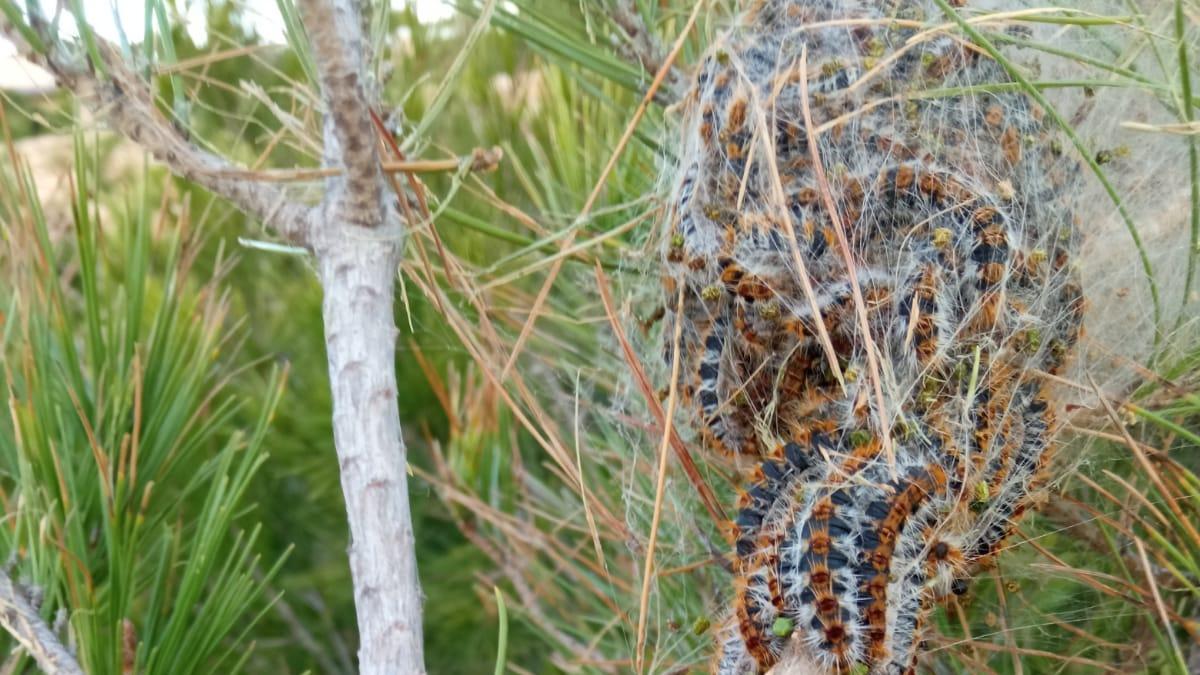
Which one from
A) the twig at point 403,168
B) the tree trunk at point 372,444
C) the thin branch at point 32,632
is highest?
the twig at point 403,168

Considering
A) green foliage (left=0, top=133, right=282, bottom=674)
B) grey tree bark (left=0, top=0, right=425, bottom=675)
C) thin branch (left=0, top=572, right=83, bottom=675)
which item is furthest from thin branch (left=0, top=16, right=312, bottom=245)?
thin branch (left=0, top=572, right=83, bottom=675)

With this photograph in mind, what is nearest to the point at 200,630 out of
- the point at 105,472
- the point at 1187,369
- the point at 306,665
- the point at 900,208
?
the point at 105,472

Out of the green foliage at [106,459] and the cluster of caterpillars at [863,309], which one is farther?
the green foliage at [106,459]

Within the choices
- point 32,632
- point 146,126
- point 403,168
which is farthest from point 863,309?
point 32,632

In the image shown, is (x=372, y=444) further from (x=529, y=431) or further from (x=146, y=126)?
(x=529, y=431)

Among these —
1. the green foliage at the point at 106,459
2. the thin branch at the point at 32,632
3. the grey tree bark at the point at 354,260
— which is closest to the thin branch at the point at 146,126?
the grey tree bark at the point at 354,260

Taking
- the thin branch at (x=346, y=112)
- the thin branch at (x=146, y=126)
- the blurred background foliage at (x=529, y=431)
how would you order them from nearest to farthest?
1. the thin branch at (x=346, y=112)
2. the thin branch at (x=146, y=126)
3. the blurred background foliage at (x=529, y=431)

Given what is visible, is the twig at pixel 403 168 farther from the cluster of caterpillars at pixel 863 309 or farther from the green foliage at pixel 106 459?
the green foliage at pixel 106 459
